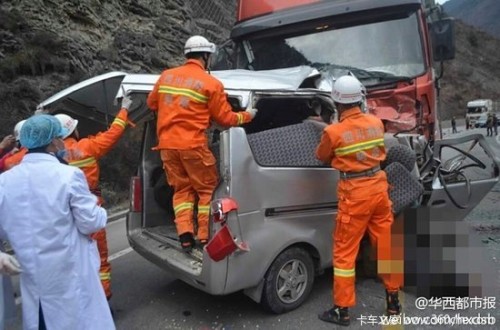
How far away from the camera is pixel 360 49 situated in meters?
5.79

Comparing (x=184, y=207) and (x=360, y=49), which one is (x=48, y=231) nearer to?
(x=184, y=207)

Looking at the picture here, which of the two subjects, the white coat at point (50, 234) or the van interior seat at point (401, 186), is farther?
the van interior seat at point (401, 186)

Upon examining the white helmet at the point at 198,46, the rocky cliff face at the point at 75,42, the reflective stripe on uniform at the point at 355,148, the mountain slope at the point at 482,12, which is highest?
the mountain slope at the point at 482,12

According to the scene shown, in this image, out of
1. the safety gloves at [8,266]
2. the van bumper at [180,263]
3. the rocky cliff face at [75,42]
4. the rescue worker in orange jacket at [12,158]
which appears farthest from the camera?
Result: the rocky cliff face at [75,42]

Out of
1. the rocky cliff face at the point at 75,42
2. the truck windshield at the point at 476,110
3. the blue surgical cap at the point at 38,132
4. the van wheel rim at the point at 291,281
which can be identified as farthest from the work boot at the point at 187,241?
the truck windshield at the point at 476,110

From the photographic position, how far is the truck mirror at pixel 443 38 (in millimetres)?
5770

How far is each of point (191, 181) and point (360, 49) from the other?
2971mm

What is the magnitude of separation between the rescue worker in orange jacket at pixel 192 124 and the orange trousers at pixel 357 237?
1001mm

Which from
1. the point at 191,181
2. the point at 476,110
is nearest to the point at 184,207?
the point at 191,181

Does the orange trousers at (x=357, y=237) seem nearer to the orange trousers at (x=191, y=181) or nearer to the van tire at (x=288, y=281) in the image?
the van tire at (x=288, y=281)

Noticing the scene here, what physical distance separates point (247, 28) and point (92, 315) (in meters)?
4.56

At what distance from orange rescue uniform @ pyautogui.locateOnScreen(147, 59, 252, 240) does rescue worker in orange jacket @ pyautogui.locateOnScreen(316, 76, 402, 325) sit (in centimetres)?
70

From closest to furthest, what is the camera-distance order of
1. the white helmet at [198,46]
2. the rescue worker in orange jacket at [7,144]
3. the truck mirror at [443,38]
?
the white helmet at [198,46]
the rescue worker in orange jacket at [7,144]
the truck mirror at [443,38]

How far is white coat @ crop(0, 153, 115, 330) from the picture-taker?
2.62 meters
